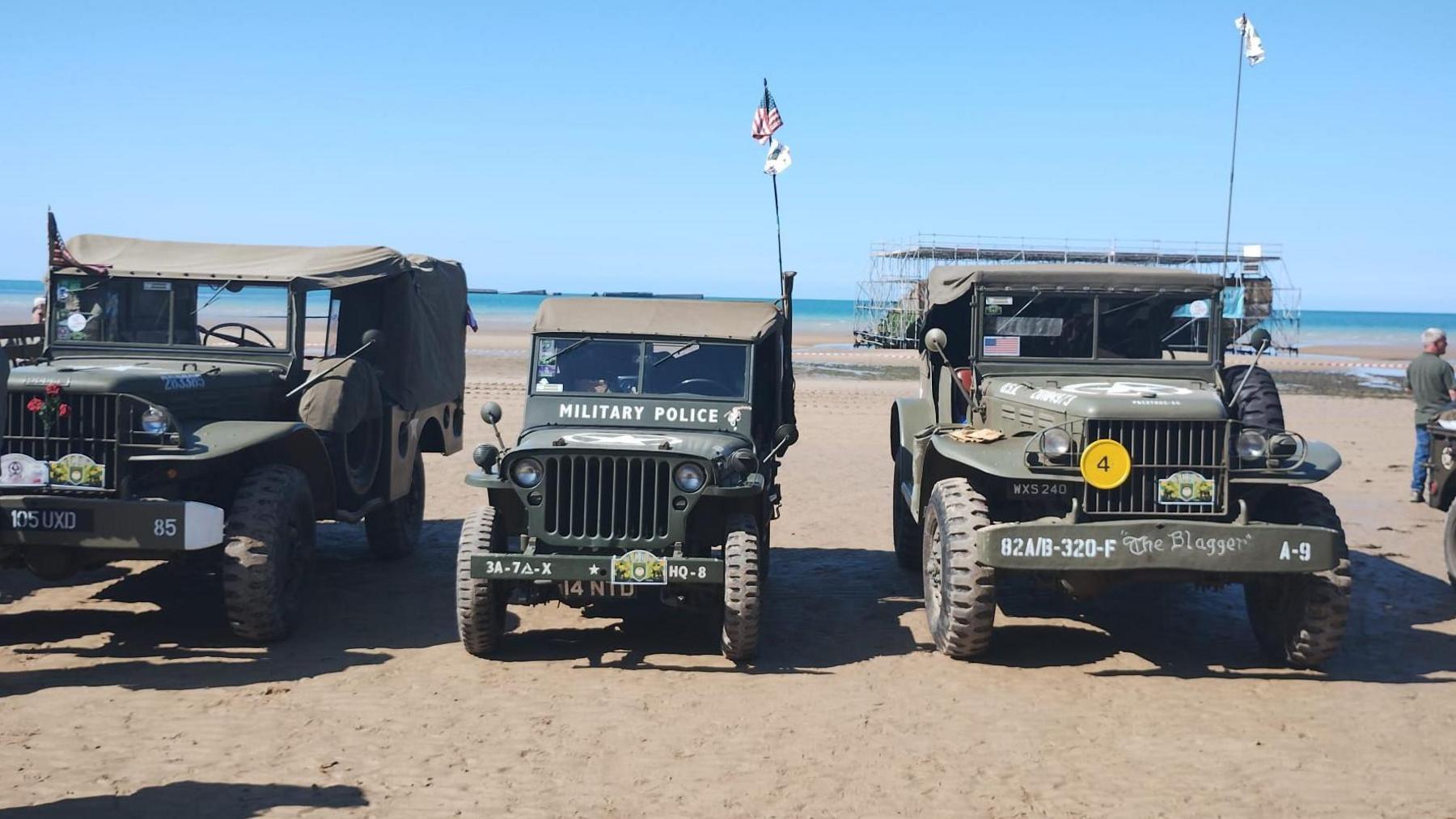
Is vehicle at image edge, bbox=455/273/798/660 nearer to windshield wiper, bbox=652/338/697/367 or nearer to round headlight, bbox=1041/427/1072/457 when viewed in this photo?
windshield wiper, bbox=652/338/697/367

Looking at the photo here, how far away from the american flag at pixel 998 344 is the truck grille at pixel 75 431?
5154mm

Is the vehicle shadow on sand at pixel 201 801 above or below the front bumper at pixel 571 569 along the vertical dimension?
below

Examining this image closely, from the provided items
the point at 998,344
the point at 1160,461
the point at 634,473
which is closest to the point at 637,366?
the point at 634,473

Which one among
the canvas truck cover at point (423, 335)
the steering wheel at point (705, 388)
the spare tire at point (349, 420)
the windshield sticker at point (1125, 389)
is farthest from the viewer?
the canvas truck cover at point (423, 335)

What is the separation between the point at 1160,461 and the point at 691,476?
2.49 meters

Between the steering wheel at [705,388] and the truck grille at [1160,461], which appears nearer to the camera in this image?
the truck grille at [1160,461]

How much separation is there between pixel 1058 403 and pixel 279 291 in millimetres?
4983

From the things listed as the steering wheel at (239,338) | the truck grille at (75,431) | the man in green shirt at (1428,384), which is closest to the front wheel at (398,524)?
the steering wheel at (239,338)

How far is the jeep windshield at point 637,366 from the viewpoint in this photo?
7957mm

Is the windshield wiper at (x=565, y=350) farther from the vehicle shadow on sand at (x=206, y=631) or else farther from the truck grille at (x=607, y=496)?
the vehicle shadow on sand at (x=206, y=631)

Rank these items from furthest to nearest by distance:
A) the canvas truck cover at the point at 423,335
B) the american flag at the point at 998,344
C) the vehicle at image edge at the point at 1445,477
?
the canvas truck cover at the point at 423,335 → the vehicle at image edge at the point at 1445,477 → the american flag at the point at 998,344

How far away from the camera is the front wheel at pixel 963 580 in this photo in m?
6.83

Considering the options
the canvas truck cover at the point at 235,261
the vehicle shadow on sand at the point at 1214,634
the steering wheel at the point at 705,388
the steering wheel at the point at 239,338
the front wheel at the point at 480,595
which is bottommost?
the vehicle shadow on sand at the point at 1214,634

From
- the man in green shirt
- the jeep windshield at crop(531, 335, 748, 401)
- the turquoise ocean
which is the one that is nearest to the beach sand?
the jeep windshield at crop(531, 335, 748, 401)
